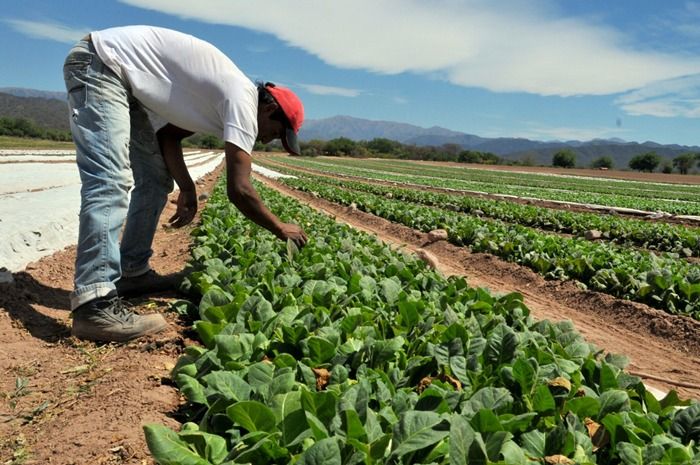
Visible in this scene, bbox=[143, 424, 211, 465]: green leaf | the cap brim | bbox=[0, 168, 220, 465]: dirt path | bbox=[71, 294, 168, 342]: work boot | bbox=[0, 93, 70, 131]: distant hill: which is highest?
bbox=[0, 93, 70, 131]: distant hill

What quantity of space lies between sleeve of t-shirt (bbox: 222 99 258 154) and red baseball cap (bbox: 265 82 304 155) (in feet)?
1.14

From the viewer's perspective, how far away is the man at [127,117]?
3.22 m

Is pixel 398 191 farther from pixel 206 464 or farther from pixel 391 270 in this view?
pixel 206 464

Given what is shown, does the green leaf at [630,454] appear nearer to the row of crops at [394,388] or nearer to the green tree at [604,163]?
the row of crops at [394,388]

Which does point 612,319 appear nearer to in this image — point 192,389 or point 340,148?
point 192,389

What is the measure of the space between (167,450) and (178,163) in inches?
125

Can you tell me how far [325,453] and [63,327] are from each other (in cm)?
280

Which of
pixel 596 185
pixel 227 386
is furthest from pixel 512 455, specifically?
pixel 596 185

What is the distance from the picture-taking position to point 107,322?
3275 mm

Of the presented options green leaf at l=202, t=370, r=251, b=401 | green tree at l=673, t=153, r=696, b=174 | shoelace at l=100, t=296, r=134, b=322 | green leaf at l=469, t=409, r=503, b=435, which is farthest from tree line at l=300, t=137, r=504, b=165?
green leaf at l=469, t=409, r=503, b=435

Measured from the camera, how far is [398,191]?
71.9ft

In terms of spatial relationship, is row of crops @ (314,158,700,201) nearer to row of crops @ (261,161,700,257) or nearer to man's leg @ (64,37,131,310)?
row of crops @ (261,161,700,257)

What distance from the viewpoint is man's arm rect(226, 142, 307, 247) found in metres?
3.35

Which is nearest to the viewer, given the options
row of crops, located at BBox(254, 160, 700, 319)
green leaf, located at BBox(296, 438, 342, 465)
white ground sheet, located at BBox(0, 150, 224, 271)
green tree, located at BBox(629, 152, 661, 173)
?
green leaf, located at BBox(296, 438, 342, 465)
